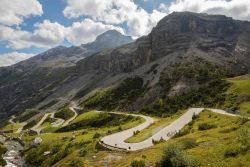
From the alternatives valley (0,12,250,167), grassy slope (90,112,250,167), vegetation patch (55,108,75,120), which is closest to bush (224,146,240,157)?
valley (0,12,250,167)

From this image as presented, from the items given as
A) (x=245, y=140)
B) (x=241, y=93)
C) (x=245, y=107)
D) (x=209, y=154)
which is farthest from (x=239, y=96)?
(x=245, y=140)

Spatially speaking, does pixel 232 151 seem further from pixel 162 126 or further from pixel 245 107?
pixel 245 107

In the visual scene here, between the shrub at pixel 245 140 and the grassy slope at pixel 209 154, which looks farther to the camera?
the shrub at pixel 245 140

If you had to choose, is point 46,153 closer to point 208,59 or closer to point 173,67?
point 173,67

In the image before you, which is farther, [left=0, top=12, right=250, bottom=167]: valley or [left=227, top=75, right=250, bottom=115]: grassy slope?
[left=227, top=75, right=250, bottom=115]: grassy slope

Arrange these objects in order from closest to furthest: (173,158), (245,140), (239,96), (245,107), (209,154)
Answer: (173,158), (245,140), (209,154), (245,107), (239,96)

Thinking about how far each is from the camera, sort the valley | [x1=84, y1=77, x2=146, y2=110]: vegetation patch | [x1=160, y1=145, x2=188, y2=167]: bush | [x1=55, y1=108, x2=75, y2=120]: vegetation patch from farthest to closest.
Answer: [x1=55, y1=108, x2=75, y2=120]: vegetation patch < [x1=84, y1=77, x2=146, y2=110]: vegetation patch < the valley < [x1=160, y1=145, x2=188, y2=167]: bush

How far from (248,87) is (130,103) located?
246 ft

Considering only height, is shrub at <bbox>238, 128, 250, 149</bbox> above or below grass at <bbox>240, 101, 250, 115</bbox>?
below

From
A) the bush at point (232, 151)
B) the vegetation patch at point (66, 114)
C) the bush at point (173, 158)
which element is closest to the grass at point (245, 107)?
the bush at point (232, 151)

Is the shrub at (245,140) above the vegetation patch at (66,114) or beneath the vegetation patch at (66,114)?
above

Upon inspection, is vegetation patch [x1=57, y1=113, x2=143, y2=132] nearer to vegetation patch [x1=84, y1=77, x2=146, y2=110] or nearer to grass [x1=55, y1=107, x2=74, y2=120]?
vegetation patch [x1=84, y1=77, x2=146, y2=110]

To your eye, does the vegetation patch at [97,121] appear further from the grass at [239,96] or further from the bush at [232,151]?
the bush at [232,151]

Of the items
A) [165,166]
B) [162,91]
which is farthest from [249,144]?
[162,91]
